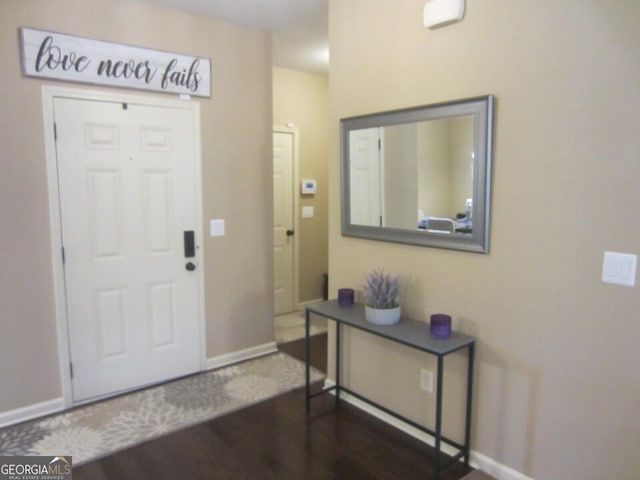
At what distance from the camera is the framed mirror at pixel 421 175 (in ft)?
7.02

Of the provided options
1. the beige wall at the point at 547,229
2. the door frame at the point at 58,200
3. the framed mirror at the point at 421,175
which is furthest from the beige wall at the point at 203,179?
the beige wall at the point at 547,229

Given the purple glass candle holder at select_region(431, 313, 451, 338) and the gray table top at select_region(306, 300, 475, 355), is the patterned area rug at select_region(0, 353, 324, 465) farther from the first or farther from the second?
the purple glass candle holder at select_region(431, 313, 451, 338)

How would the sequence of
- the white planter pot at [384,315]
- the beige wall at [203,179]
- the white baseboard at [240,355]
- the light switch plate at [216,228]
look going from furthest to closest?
the white baseboard at [240,355] < the light switch plate at [216,228] < the beige wall at [203,179] < the white planter pot at [384,315]

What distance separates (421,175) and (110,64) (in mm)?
2101

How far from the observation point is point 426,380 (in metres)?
2.50

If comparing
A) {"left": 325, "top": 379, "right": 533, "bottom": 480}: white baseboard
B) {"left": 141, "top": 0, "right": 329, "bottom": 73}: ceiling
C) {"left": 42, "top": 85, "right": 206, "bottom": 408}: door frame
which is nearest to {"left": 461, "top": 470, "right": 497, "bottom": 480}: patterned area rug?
{"left": 325, "top": 379, "right": 533, "bottom": 480}: white baseboard

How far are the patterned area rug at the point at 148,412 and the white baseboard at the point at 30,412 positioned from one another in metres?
0.04

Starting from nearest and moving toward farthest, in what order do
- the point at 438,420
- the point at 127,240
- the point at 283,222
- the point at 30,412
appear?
1. the point at 438,420
2. the point at 30,412
3. the point at 127,240
4. the point at 283,222

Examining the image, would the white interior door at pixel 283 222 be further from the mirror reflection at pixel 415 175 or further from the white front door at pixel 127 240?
the mirror reflection at pixel 415 175

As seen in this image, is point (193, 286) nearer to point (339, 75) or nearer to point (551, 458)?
point (339, 75)

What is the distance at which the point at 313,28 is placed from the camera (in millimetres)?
3527

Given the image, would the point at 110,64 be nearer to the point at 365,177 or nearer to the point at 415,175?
the point at 365,177

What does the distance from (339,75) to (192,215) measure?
1461 millimetres

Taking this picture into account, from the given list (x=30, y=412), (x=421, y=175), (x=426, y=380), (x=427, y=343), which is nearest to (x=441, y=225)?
(x=421, y=175)
